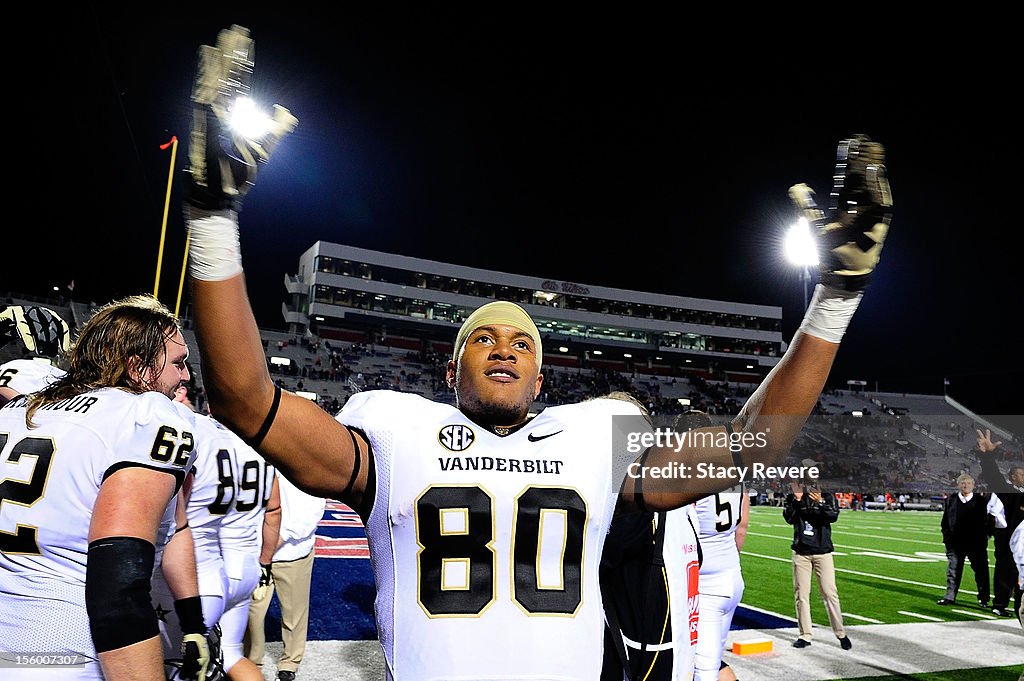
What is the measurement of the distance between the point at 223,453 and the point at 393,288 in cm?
6116

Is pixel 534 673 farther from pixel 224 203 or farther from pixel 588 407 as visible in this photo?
pixel 224 203

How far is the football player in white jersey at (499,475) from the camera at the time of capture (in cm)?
203

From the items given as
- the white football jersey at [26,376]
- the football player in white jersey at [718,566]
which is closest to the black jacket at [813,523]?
Result: the football player in white jersey at [718,566]

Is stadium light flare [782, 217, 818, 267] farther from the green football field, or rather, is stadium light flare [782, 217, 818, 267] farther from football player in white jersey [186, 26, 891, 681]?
football player in white jersey [186, 26, 891, 681]

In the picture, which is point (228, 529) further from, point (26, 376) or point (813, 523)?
point (813, 523)

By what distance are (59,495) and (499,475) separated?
56.7 inches

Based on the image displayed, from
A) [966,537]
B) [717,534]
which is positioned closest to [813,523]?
[717,534]

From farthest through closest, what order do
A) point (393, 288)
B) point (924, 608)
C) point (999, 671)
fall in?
point (393, 288) → point (924, 608) → point (999, 671)

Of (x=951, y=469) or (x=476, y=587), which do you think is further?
(x=951, y=469)

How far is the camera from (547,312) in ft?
230

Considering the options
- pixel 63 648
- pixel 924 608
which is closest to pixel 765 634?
→ pixel 924 608

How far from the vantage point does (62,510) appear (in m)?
2.28

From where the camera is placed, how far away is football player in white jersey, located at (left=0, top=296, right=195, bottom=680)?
213 centimetres

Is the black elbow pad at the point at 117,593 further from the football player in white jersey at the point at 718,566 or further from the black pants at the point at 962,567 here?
the black pants at the point at 962,567
